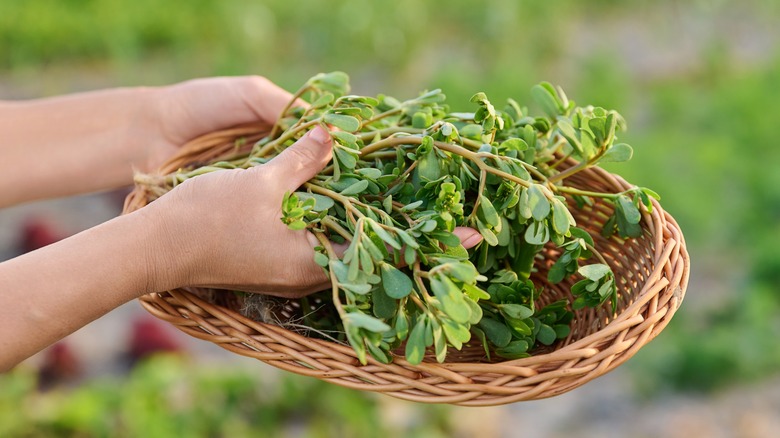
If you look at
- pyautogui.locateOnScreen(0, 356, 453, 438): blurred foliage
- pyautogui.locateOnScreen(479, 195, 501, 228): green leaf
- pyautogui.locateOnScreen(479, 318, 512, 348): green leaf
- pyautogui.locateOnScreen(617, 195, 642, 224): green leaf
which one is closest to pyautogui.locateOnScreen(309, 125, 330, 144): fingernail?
pyautogui.locateOnScreen(479, 195, 501, 228): green leaf

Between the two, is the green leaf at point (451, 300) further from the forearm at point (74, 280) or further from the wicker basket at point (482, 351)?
the forearm at point (74, 280)

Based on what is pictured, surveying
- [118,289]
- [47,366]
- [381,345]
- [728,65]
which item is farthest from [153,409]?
[728,65]

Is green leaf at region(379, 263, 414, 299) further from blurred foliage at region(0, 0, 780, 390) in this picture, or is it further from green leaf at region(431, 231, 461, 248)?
blurred foliage at region(0, 0, 780, 390)

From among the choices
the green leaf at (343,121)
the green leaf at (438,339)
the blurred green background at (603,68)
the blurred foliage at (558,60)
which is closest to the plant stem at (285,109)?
the green leaf at (343,121)

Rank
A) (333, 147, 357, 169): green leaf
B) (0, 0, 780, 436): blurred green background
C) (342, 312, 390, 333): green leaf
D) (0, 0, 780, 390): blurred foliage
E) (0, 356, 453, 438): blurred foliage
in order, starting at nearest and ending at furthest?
1. (342, 312, 390, 333): green leaf
2. (333, 147, 357, 169): green leaf
3. (0, 356, 453, 438): blurred foliage
4. (0, 0, 780, 436): blurred green background
5. (0, 0, 780, 390): blurred foliage

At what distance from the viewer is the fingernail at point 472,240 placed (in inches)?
47.6

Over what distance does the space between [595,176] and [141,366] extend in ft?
5.06

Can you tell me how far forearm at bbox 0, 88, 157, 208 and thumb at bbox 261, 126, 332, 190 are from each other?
1.62 feet

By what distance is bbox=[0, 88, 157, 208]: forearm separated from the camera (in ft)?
5.26

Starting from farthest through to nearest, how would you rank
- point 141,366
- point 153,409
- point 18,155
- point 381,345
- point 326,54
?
1. point 326,54
2. point 141,366
3. point 153,409
4. point 18,155
5. point 381,345

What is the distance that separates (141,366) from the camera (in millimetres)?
2520

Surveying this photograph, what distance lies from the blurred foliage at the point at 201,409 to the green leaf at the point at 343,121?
116 centimetres

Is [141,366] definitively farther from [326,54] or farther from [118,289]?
[326,54]

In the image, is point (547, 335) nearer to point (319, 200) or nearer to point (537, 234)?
point (537, 234)
